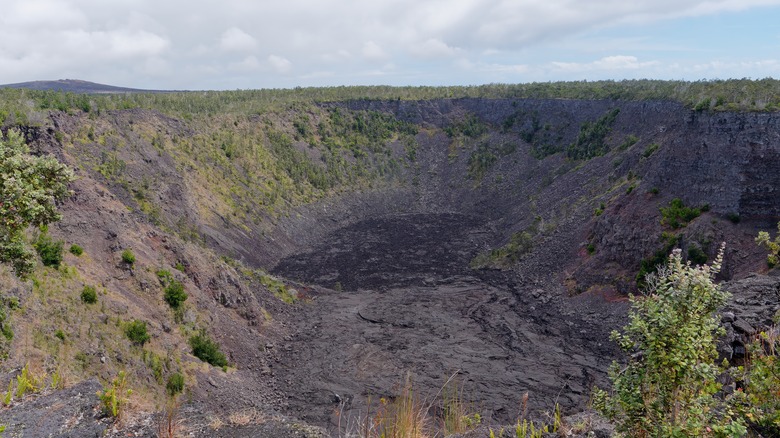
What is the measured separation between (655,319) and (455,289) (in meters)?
25.8

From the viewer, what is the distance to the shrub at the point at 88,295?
1734 cm

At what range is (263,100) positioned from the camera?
67875 millimetres

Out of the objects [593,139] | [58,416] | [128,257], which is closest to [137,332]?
[128,257]

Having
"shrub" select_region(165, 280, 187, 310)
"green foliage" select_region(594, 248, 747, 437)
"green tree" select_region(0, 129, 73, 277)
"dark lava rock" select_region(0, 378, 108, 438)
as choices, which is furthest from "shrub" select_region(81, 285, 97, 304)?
"green foliage" select_region(594, 248, 747, 437)

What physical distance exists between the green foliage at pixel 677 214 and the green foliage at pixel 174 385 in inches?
988

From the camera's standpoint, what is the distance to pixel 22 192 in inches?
392

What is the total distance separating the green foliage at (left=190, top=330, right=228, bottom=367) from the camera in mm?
19391

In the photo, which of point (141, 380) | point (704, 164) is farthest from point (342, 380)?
point (704, 164)

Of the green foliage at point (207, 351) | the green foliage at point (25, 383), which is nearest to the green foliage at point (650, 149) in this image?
the green foliage at point (207, 351)

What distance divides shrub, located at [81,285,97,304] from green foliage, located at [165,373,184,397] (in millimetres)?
3809

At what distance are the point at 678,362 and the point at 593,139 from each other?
47.6 meters

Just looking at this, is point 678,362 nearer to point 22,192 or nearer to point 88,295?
point 22,192

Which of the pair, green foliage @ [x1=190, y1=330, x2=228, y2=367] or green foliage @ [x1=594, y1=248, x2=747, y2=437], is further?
green foliage @ [x1=190, y1=330, x2=228, y2=367]

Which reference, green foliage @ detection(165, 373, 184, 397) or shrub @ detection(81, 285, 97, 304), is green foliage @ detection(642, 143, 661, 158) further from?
shrub @ detection(81, 285, 97, 304)
